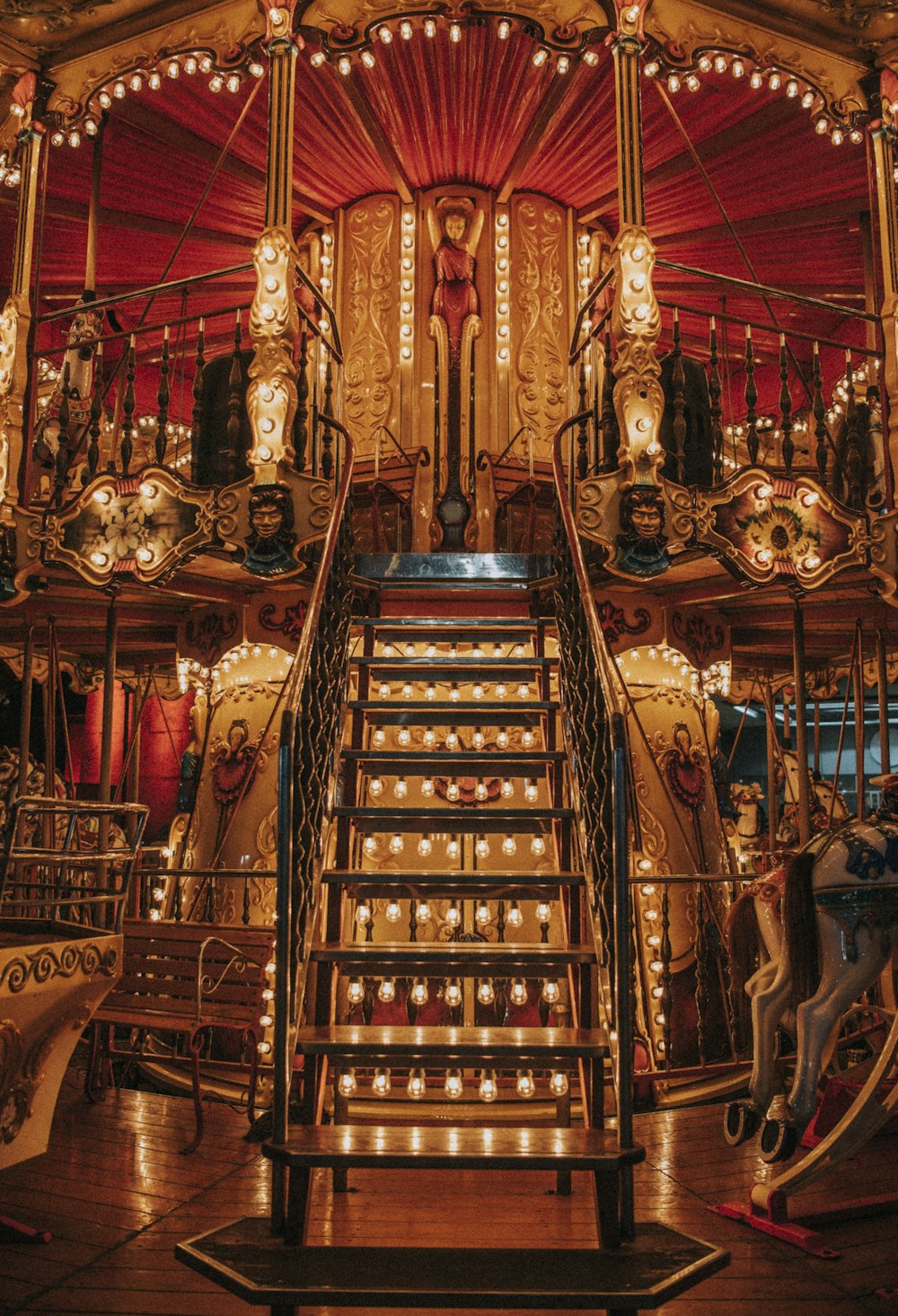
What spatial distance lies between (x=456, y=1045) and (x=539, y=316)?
6.18 m

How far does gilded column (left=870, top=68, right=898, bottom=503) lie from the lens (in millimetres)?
6055

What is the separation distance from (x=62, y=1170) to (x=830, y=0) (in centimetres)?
698

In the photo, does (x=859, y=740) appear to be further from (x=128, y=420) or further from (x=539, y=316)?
(x=128, y=420)

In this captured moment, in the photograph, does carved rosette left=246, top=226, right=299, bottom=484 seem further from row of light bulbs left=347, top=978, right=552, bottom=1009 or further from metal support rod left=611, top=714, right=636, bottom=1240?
metal support rod left=611, top=714, right=636, bottom=1240

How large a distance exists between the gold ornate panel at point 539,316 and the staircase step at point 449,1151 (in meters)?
5.68

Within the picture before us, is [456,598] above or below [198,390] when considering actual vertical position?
below

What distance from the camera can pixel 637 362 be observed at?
17.6ft

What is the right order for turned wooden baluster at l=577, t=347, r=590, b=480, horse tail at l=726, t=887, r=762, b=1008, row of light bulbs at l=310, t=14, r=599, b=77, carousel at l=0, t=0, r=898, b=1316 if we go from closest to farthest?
1. carousel at l=0, t=0, r=898, b=1316
2. horse tail at l=726, t=887, r=762, b=1008
3. turned wooden baluster at l=577, t=347, r=590, b=480
4. row of light bulbs at l=310, t=14, r=599, b=77

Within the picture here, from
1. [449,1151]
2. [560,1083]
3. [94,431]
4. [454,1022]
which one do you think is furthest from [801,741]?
[94,431]

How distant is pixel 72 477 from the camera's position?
250 inches

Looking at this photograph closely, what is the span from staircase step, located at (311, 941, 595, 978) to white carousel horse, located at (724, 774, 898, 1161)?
0.73 m

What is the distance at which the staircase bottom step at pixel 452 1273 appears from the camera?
221cm

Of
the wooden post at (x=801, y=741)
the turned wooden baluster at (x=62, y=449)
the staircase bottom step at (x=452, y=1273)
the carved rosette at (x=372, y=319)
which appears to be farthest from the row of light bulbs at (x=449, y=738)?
the staircase bottom step at (x=452, y=1273)

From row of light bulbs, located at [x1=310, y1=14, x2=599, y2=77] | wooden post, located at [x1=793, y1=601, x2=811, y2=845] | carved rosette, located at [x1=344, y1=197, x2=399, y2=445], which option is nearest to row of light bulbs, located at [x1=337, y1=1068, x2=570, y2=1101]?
wooden post, located at [x1=793, y1=601, x2=811, y2=845]
